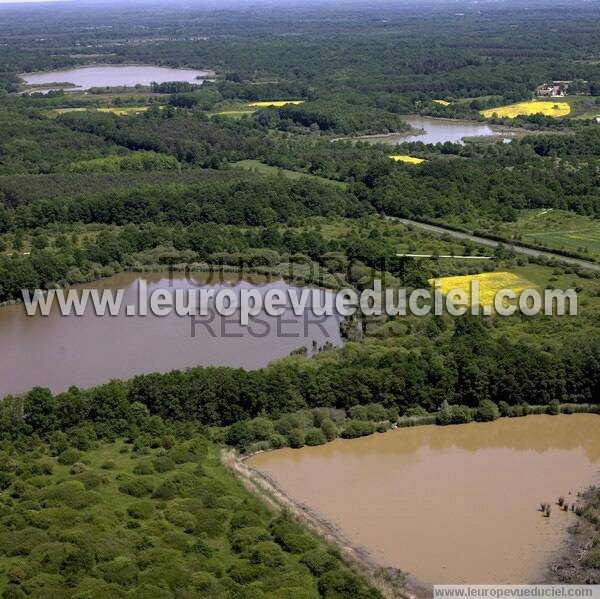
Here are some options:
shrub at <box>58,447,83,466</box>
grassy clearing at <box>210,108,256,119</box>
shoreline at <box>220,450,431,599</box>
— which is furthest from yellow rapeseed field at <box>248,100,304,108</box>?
shoreline at <box>220,450,431,599</box>

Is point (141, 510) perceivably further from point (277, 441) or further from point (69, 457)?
point (277, 441)

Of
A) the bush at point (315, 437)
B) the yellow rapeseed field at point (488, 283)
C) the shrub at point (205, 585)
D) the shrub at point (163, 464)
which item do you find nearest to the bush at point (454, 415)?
the bush at point (315, 437)

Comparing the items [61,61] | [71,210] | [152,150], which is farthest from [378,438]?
[61,61]

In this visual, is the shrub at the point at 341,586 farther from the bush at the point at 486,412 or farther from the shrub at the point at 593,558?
the bush at the point at 486,412

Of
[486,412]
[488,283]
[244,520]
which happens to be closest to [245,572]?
[244,520]

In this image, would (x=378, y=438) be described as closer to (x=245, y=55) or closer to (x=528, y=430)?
(x=528, y=430)

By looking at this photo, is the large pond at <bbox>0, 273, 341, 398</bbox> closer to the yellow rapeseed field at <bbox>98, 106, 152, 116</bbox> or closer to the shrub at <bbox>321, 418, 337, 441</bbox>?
the shrub at <bbox>321, 418, 337, 441</bbox>
